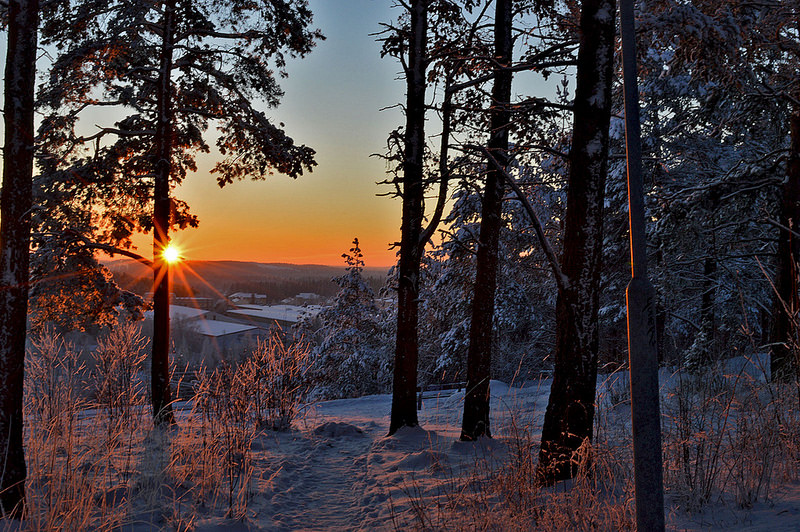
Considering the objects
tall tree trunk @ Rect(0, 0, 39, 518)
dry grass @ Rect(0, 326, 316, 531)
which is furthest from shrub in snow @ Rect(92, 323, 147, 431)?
tall tree trunk @ Rect(0, 0, 39, 518)

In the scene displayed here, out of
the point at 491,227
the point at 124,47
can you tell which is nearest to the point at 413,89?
the point at 491,227

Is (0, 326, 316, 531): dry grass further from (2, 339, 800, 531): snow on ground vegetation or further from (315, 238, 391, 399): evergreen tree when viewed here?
(315, 238, 391, 399): evergreen tree

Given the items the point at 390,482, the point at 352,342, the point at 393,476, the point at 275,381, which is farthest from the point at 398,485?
the point at 352,342

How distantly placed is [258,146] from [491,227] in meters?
6.33

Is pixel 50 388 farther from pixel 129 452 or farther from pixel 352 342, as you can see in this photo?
pixel 352 342

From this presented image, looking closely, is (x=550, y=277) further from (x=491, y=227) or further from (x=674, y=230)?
(x=491, y=227)

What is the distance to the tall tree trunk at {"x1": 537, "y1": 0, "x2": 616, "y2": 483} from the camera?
18.0 feet

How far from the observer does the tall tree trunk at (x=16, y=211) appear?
5.54m

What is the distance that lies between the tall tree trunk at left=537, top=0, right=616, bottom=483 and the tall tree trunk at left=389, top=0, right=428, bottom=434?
4.65m

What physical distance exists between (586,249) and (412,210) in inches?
196

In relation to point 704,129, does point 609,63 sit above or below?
below

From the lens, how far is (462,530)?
14.1 feet

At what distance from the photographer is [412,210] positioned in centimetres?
1006

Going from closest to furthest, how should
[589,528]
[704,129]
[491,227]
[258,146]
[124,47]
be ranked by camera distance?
[589,528], [491,227], [124,47], [258,146], [704,129]
